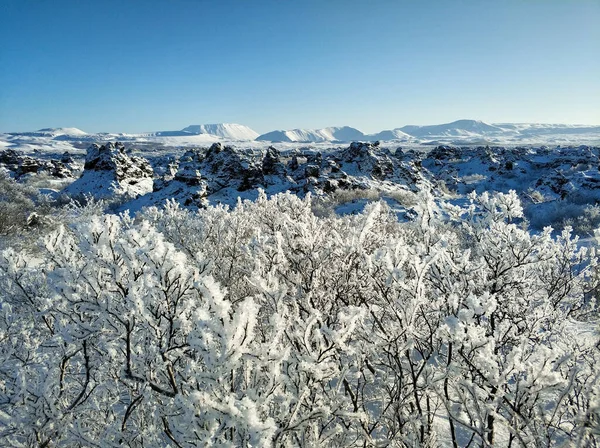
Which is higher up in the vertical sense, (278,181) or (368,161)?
(368,161)

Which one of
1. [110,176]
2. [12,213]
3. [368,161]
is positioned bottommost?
[12,213]

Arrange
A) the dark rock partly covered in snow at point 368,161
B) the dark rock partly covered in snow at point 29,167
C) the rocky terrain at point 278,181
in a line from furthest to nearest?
the dark rock partly covered in snow at point 29,167 → the dark rock partly covered in snow at point 368,161 → the rocky terrain at point 278,181

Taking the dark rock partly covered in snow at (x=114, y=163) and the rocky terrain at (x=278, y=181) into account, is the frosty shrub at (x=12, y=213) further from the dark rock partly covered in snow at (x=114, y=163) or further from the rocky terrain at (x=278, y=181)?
the dark rock partly covered in snow at (x=114, y=163)

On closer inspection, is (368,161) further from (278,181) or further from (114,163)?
(114,163)

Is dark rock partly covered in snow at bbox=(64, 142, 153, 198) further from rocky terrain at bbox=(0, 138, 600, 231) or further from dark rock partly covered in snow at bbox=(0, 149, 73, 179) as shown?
dark rock partly covered in snow at bbox=(0, 149, 73, 179)

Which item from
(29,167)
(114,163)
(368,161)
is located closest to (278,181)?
(368,161)

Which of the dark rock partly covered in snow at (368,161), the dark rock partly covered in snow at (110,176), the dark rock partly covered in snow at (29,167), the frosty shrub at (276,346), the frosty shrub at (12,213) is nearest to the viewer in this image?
the frosty shrub at (276,346)

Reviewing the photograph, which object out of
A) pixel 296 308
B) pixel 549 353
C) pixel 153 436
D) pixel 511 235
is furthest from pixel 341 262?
pixel 153 436

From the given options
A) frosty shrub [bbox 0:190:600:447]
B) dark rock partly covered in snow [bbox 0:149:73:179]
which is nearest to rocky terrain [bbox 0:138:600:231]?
dark rock partly covered in snow [bbox 0:149:73:179]

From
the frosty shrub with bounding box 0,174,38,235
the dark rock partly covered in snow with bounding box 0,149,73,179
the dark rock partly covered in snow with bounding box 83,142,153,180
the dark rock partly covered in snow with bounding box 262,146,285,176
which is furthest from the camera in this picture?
the dark rock partly covered in snow with bounding box 0,149,73,179

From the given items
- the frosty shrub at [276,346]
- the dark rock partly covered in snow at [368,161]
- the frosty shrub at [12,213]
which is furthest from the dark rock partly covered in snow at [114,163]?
the frosty shrub at [276,346]

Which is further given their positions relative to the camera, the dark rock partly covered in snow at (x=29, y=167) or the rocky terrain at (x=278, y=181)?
the dark rock partly covered in snow at (x=29, y=167)

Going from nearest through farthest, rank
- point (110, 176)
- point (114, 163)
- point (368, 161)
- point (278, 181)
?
1. point (278, 181)
2. point (110, 176)
3. point (114, 163)
4. point (368, 161)
